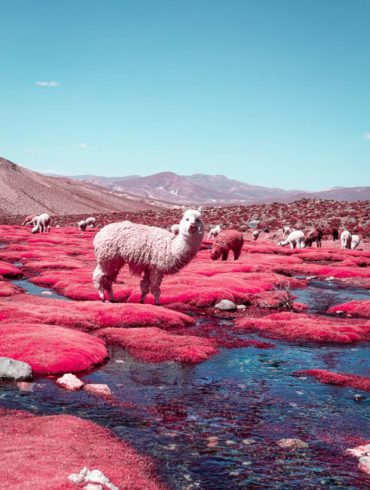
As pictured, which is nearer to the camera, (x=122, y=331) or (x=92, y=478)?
(x=92, y=478)

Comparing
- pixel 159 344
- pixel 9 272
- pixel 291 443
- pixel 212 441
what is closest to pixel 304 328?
pixel 159 344

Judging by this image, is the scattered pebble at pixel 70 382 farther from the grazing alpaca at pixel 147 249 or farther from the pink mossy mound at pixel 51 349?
the grazing alpaca at pixel 147 249

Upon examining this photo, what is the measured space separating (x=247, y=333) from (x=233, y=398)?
5.48 metres

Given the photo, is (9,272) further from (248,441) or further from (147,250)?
(248,441)

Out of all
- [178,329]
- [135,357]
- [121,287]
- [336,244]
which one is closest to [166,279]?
[121,287]

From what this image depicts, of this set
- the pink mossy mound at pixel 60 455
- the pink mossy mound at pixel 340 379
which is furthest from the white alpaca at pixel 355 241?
the pink mossy mound at pixel 60 455

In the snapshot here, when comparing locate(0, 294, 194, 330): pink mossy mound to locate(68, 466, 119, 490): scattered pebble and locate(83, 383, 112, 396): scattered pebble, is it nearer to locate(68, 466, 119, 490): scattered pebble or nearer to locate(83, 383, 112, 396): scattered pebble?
locate(83, 383, 112, 396): scattered pebble

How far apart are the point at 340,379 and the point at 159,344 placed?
440 cm

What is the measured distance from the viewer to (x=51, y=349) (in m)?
9.89

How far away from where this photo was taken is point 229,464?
6.12 m

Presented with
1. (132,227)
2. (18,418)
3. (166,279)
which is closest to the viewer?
(18,418)

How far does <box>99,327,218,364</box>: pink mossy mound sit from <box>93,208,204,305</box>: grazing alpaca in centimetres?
308

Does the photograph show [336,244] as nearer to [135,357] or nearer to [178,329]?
[178,329]

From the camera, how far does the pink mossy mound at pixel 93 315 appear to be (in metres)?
13.0
